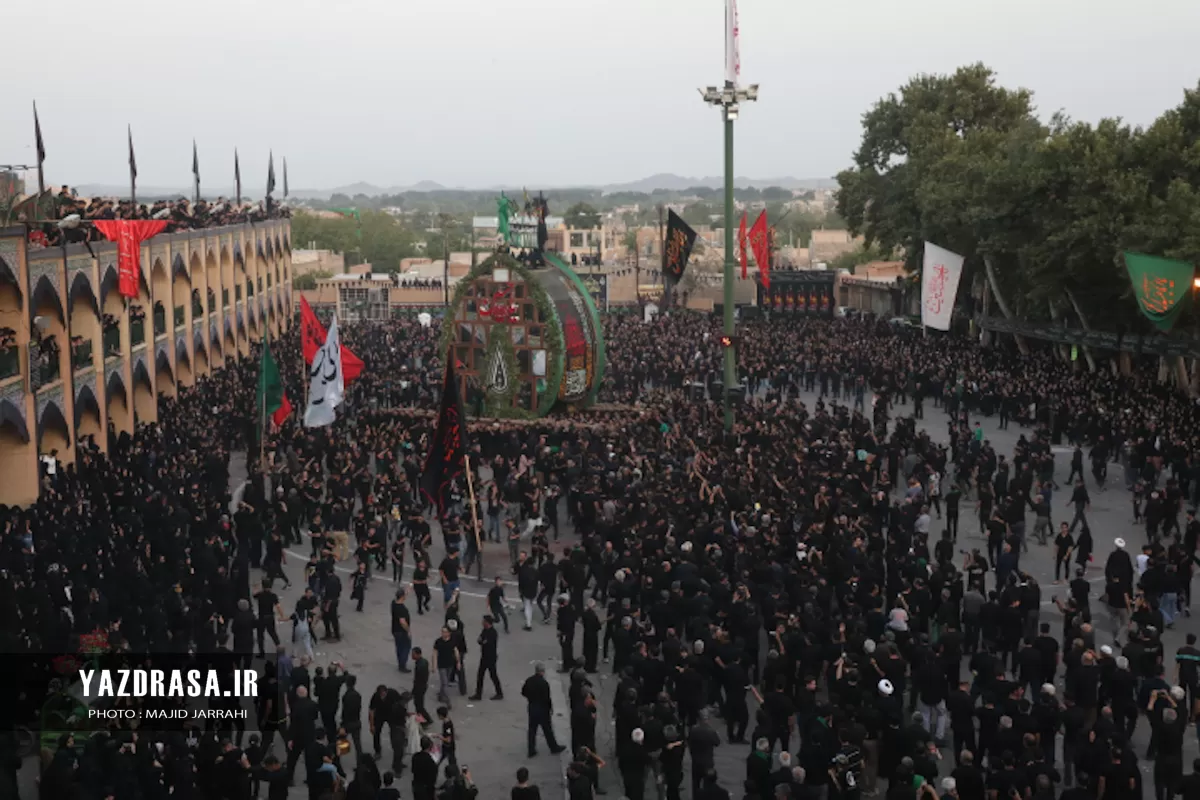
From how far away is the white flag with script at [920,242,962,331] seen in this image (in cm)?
3659

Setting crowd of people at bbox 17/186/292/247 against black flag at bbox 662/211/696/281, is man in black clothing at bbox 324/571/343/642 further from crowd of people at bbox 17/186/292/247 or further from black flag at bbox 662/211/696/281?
black flag at bbox 662/211/696/281

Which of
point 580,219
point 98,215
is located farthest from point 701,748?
point 580,219

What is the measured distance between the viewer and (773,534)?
68.3ft

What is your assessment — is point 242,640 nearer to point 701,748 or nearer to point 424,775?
point 424,775

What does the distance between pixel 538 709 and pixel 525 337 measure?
62.2ft

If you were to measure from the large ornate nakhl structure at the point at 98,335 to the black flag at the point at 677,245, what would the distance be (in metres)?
10.7

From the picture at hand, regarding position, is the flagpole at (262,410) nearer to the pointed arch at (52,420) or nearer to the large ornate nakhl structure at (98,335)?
the large ornate nakhl structure at (98,335)

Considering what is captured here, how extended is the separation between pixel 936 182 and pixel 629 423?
1023 inches

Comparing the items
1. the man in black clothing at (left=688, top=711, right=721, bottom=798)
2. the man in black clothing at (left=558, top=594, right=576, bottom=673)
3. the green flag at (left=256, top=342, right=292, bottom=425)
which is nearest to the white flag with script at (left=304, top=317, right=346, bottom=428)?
the green flag at (left=256, top=342, right=292, bottom=425)

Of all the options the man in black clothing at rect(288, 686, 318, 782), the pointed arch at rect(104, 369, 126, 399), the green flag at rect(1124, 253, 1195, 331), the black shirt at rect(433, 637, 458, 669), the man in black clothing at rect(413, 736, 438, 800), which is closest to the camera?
the man in black clothing at rect(413, 736, 438, 800)

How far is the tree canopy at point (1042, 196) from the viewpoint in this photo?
123 ft

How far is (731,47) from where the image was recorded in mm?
31422

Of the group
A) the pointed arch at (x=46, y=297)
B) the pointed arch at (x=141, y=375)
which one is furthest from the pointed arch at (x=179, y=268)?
the pointed arch at (x=46, y=297)

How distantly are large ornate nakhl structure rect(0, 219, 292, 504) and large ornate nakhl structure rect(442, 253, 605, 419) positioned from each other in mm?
5363
